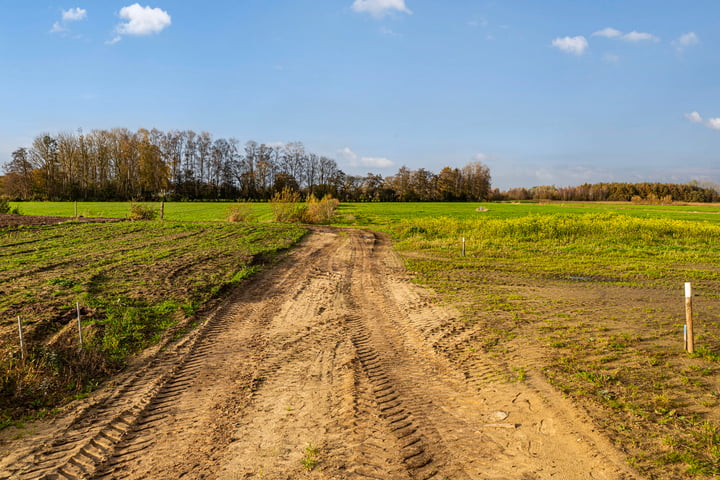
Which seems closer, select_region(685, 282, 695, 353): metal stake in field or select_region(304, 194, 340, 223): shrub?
select_region(685, 282, 695, 353): metal stake in field

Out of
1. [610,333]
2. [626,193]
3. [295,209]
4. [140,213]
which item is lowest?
[610,333]

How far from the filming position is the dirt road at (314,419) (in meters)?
4.38

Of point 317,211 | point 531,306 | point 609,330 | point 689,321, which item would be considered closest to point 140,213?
point 317,211

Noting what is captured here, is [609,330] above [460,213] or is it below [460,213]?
below

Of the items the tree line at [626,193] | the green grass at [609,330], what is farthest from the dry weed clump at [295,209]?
the tree line at [626,193]

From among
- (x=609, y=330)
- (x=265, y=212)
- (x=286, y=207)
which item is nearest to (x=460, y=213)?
(x=265, y=212)

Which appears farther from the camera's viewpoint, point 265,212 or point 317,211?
point 265,212

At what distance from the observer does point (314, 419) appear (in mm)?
5363

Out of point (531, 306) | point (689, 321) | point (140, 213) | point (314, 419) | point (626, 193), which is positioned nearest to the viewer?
point (314, 419)

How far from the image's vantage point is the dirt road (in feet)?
14.4

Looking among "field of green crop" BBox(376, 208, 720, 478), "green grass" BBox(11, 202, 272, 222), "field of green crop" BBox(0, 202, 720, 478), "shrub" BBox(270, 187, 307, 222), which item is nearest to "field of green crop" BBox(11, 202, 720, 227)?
"green grass" BBox(11, 202, 272, 222)

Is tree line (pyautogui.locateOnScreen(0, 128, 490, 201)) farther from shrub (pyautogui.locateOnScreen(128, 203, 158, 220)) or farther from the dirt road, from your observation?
the dirt road

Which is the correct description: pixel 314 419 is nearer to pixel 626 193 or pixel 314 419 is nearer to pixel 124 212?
pixel 124 212

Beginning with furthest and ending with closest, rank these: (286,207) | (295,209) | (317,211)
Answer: (317,211)
(295,209)
(286,207)
